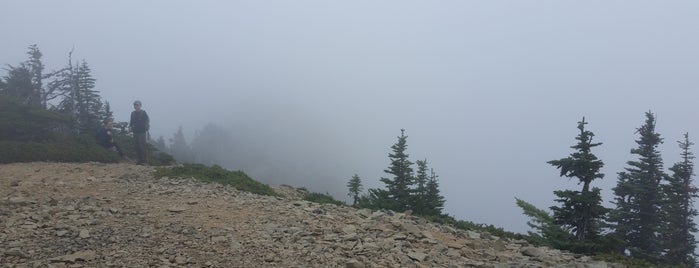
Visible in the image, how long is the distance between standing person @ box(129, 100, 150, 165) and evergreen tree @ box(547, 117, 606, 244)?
1957 cm

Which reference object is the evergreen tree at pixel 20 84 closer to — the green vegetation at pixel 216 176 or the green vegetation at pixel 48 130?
the green vegetation at pixel 48 130

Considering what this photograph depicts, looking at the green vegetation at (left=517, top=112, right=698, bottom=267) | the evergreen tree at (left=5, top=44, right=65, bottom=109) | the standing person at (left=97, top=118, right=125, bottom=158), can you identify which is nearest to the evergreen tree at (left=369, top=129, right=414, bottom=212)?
the green vegetation at (left=517, top=112, right=698, bottom=267)

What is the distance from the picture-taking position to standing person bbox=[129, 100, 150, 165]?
784 inches

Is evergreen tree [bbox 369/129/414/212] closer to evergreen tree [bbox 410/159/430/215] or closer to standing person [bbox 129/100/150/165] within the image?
evergreen tree [bbox 410/159/430/215]

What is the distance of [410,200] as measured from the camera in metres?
29.0

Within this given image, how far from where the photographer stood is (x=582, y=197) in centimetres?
1772

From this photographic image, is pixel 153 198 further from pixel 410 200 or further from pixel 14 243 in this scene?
pixel 410 200

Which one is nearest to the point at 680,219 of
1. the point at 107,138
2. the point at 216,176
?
the point at 216,176

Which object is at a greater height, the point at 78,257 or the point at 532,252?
the point at 532,252

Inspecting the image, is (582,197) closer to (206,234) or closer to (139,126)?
(206,234)

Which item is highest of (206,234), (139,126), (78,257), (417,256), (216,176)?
(139,126)

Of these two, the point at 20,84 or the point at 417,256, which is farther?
the point at 20,84

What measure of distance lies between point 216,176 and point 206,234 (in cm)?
803

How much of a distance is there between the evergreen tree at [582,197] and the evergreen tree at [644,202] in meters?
10.4
